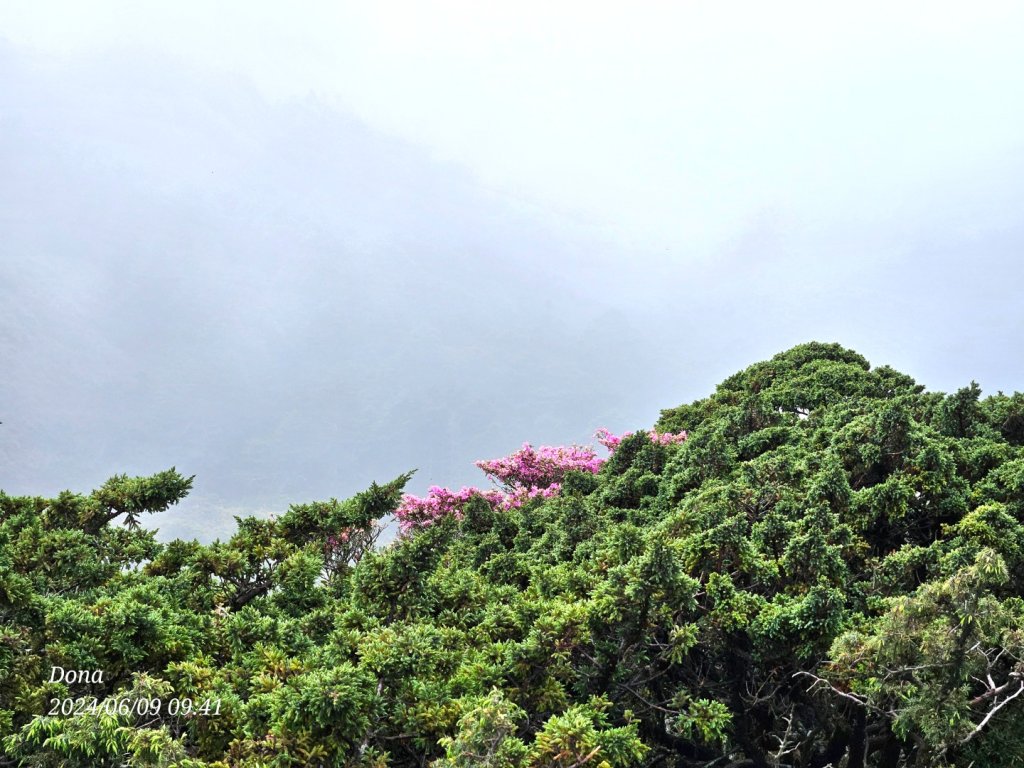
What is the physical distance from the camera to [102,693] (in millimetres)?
5609

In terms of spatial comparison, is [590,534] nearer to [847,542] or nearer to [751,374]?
[847,542]

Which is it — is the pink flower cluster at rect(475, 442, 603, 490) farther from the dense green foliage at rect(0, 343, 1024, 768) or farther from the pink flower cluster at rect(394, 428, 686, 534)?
the dense green foliage at rect(0, 343, 1024, 768)

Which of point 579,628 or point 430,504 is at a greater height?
point 430,504

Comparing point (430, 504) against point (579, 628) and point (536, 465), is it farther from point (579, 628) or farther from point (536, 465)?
point (579, 628)

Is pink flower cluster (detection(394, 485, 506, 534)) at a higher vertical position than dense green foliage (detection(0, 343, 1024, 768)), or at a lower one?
higher

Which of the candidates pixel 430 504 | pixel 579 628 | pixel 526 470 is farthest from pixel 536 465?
pixel 579 628

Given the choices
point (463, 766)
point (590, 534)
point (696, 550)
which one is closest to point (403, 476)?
point (590, 534)

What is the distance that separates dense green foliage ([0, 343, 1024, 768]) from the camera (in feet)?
15.3

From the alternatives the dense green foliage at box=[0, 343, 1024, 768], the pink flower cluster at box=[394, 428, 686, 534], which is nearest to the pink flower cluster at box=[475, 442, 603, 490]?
the pink flower cluster at box=[394, 428, 686, 534]

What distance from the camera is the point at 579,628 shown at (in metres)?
5.97

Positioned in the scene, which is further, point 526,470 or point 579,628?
point 526,470

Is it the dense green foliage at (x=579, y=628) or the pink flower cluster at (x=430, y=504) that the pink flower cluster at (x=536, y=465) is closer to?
the pink flower cluster at (x=430, y=504)

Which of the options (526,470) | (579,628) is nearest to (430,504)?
(526,470)

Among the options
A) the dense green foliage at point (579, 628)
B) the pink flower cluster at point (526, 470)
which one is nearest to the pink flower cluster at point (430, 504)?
the pink flower cluster at point (526, 470)
